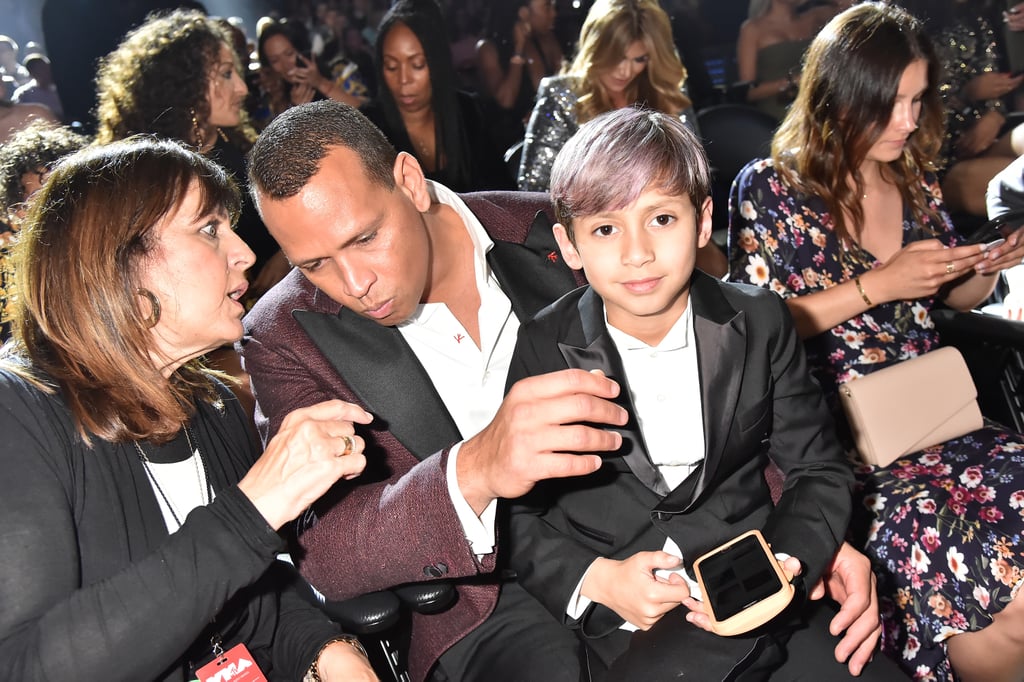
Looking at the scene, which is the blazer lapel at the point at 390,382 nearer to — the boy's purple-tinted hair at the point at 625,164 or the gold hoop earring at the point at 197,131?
the boy's purple-tinted hair at the point at 625,164

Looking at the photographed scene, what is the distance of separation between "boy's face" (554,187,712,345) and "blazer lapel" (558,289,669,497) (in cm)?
7

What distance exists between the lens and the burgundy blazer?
4.73 ft

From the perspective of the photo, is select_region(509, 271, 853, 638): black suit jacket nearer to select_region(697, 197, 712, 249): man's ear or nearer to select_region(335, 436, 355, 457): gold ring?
select_region(697, 197, 712, 249): man's ear

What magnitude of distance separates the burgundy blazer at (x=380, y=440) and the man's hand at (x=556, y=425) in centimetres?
22

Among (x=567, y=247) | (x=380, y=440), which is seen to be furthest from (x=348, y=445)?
(x=567, y=247)

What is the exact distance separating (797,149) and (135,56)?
2.61 metres

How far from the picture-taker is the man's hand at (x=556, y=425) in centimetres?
121

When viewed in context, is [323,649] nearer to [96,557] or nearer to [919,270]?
[96,557]

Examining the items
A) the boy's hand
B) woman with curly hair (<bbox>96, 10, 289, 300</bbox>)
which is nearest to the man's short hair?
the boy's hand

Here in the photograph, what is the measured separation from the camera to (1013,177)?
8.66ft

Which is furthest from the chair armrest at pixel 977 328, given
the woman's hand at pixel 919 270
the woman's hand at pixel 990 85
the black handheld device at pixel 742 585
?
the woman's hand at pixel 990 85

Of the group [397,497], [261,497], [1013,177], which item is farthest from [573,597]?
[1013,177]

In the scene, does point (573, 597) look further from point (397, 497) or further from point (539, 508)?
point (397, 497)

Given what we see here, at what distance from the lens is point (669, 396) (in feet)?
5.09
